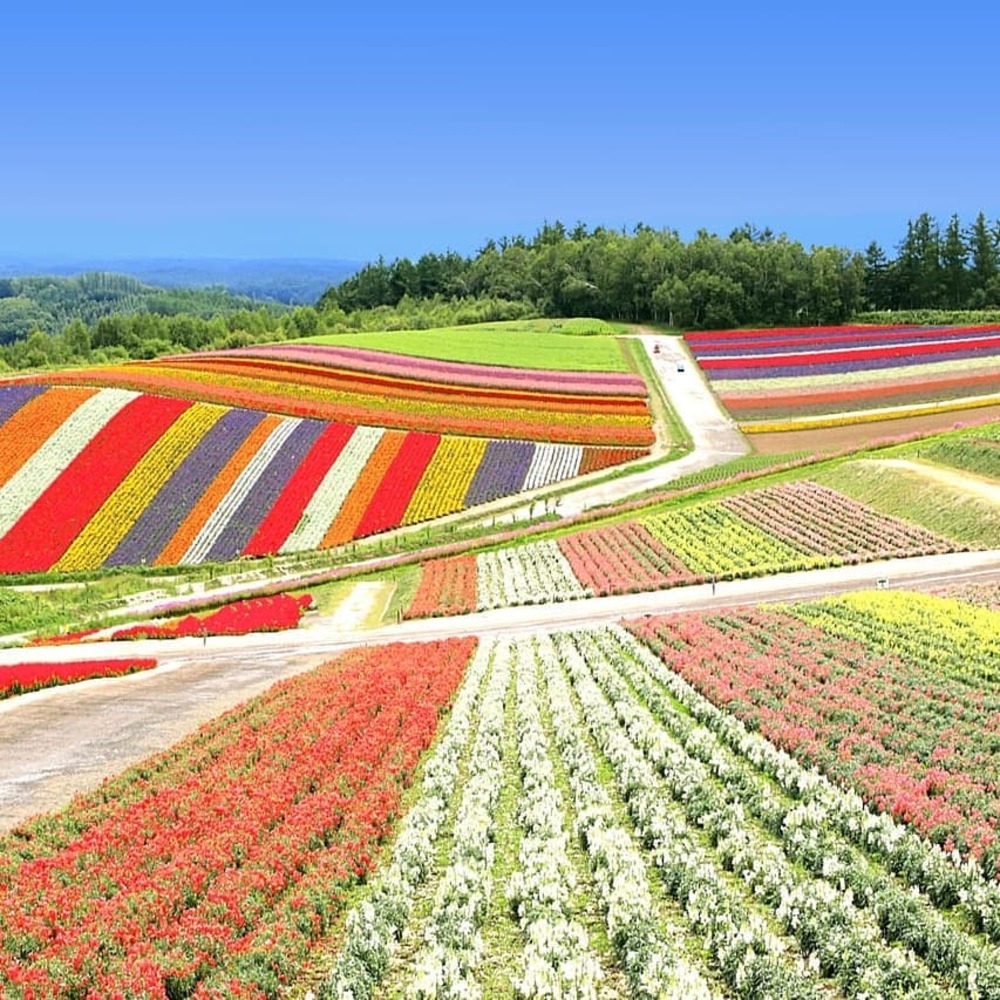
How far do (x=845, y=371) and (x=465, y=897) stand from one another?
285 ft

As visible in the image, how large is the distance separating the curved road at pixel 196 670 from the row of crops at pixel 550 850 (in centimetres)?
200

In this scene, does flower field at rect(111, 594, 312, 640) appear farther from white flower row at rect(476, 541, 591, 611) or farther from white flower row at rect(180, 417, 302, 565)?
white flower row at rect(180, 417, 302, 565)

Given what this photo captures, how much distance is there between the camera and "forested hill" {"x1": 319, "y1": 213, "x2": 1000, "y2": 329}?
123125 mm

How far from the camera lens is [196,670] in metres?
32.5

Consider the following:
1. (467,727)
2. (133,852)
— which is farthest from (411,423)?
(133,852)

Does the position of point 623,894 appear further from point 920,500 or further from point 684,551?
point 920,500

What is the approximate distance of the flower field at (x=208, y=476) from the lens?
53.3 metres

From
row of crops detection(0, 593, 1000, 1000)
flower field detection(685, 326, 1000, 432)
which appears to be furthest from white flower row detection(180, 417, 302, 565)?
flower field detection(685, 326, 1000, 432)

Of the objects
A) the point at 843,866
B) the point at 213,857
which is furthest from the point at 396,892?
the point at 843,866

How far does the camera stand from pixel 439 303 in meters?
169

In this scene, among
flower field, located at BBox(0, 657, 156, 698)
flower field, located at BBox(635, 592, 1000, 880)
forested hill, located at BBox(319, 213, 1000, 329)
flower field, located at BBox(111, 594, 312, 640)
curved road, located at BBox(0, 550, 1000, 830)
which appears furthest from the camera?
forested hill, located at BBox(319, 213, 1000, 329)

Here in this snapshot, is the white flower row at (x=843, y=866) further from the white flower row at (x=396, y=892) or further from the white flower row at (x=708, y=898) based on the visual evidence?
the white flower row at (x=396, y=892)

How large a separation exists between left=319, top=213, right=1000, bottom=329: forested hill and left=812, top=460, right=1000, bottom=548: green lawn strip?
71601mm

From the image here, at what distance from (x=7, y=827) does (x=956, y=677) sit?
20.2 meters
